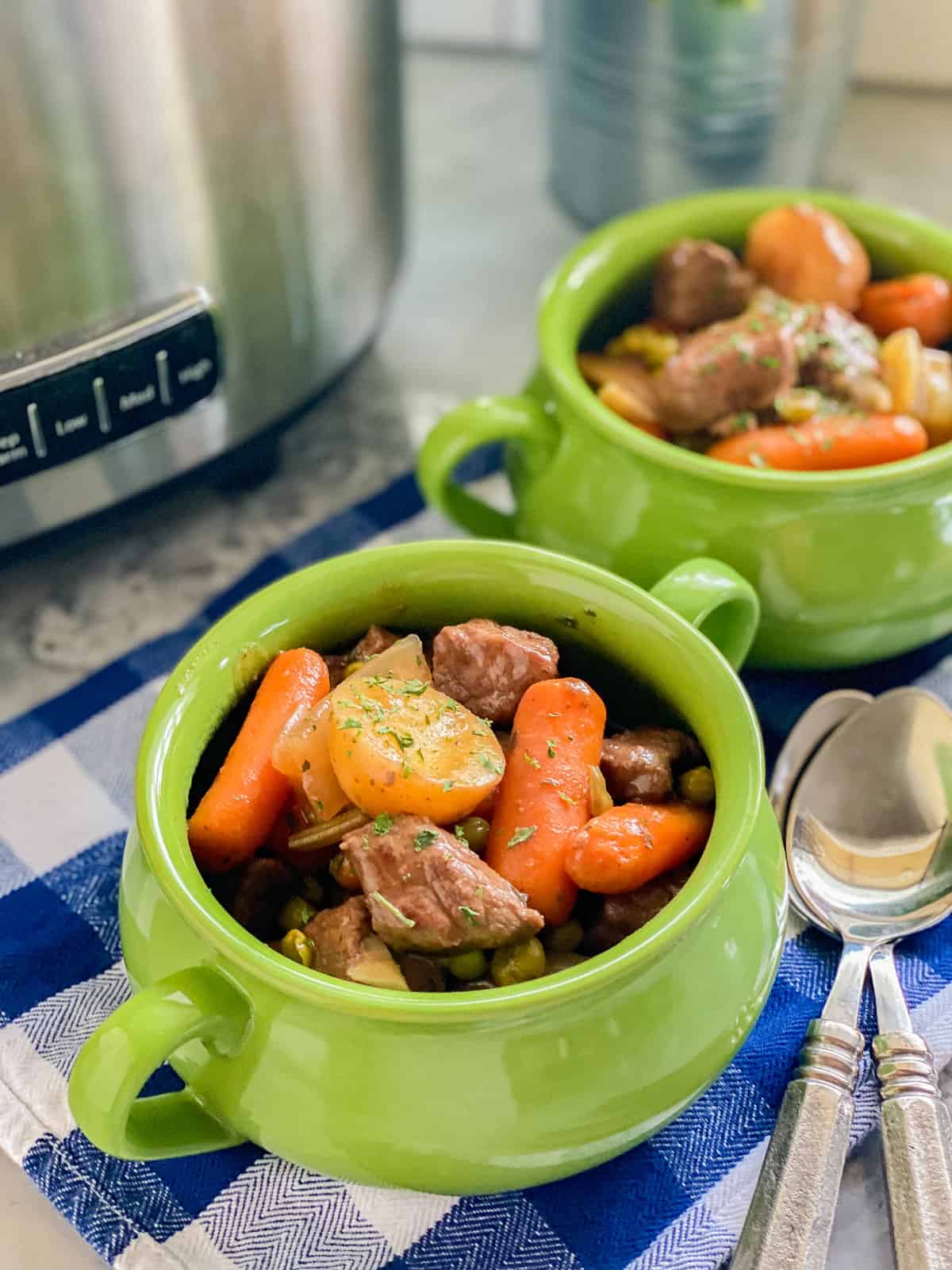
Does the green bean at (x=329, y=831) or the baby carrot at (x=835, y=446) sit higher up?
the baby carrot at (x=835, y=446)

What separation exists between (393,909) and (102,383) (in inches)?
16.2

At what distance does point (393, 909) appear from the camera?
1.87 ft

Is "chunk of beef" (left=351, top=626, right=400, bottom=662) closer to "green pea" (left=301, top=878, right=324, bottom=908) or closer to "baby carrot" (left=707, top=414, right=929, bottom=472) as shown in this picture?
"green pea" (left=301, top=878, right=324, bottom=908)

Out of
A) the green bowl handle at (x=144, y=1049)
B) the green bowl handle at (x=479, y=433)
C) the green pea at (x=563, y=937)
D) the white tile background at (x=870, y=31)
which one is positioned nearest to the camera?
the green bowl handle at (x=144, y=1049)

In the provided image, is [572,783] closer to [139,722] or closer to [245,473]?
[139,722]

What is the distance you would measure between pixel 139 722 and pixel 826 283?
54 cm

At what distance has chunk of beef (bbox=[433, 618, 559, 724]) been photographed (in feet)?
2.19

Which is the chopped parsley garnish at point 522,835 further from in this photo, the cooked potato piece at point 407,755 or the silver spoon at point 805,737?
the silver spoon at point 805,737

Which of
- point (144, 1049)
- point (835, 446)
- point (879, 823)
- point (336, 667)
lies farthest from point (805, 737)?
point (144, 1049)

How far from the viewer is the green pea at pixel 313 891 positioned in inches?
24.8

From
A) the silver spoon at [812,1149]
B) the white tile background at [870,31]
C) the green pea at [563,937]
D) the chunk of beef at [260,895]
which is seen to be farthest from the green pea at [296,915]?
the white tile background at [870,31]

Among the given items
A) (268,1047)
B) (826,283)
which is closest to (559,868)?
(268,1047)

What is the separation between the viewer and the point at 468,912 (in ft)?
1.86

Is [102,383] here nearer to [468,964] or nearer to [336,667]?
[336,667]
